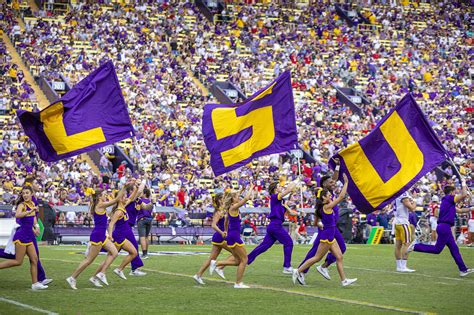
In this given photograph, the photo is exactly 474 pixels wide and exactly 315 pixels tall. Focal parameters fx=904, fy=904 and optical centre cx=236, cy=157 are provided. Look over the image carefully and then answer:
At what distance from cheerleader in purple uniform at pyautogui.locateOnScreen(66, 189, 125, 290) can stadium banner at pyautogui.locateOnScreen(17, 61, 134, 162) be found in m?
1.60

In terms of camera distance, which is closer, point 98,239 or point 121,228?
point 98,239

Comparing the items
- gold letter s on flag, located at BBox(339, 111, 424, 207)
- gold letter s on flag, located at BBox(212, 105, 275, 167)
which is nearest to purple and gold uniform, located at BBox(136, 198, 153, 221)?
gold letter s on flag, located at BBox(212, 105, 275, 167)

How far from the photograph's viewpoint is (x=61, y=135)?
15.3 meters

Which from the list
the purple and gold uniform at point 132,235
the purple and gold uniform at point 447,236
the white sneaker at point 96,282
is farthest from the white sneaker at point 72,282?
the purple and gold uniform at point 447,236

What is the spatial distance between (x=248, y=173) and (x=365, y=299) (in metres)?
22.5

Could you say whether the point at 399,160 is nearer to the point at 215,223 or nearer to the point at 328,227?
the point at 328,227

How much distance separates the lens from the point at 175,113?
122 ft

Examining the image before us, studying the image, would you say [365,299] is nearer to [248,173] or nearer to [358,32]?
[248,173]

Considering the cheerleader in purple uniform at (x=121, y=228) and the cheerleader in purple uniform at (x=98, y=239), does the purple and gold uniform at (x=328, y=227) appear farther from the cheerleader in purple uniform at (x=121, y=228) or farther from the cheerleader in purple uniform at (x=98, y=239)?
the cheerleader in purple uniform at (x=98, y=239)

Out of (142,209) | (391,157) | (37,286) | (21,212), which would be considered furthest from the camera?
(142,209)

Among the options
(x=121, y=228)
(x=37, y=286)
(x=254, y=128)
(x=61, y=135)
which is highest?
(x=254, y=128)

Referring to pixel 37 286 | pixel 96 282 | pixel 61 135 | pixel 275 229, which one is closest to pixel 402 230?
pixel 275 229

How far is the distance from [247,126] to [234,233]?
330 cm

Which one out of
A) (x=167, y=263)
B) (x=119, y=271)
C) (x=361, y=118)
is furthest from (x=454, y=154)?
(x=119, y=271)
